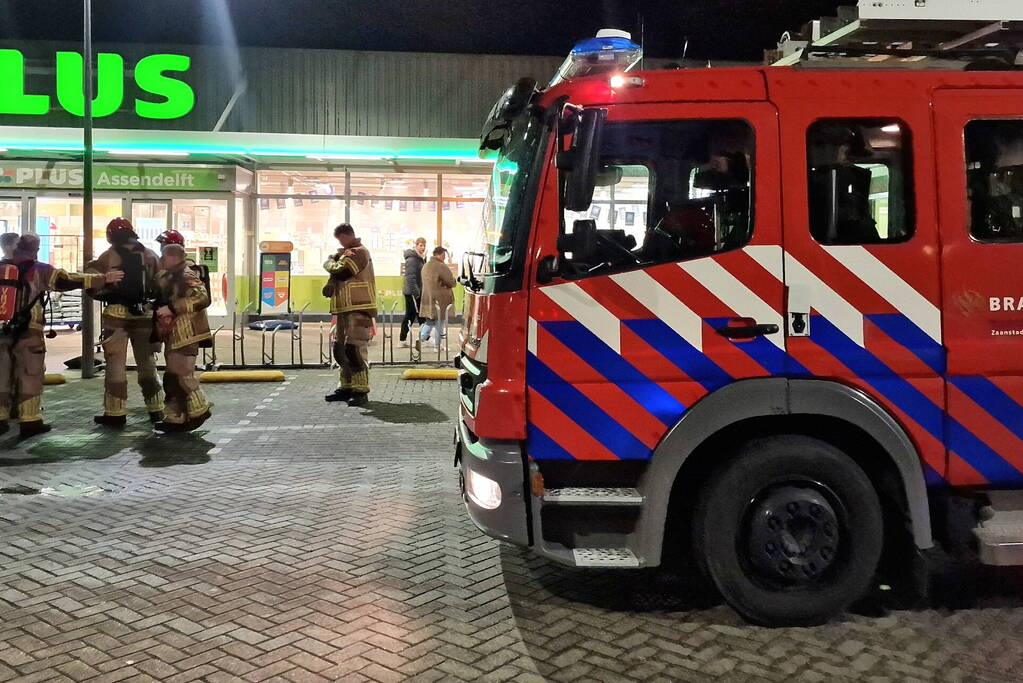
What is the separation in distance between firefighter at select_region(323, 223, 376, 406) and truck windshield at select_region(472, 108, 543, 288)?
578 cm

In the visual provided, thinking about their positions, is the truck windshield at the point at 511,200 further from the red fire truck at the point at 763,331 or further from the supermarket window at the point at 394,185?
the supermarket window at the point at 394,185

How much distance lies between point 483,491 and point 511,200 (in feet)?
4.69

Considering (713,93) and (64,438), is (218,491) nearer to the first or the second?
(64,438)

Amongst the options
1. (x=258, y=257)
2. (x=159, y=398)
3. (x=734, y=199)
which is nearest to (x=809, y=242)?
(x=734, y=199)

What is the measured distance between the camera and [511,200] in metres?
4.66

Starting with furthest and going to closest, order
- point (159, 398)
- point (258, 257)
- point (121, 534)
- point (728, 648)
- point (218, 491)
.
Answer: point (258, 257) < point (159, 398) < point (218, 491) < point (121, 534) < point (728, 648)

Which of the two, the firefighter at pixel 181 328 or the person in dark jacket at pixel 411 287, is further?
the person in dark jacket at pixel 411 287

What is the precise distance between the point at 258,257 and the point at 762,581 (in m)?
18.5

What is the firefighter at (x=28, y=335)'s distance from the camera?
8750mm

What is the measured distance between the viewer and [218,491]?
278 inches

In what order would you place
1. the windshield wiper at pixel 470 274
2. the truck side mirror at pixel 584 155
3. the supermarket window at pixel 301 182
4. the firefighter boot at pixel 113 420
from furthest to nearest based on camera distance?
the supermarket window at pixel 301 182 < the firefighter boot at pixel 113 420 < the windshield wiper at pixel 470 274 < the truck side mirror at pixel 584 155

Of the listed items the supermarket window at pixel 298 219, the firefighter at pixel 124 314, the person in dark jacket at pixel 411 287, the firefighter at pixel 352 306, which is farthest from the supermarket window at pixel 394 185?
the firefighter at pixel 124 314

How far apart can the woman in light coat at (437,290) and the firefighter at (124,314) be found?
19.5ft

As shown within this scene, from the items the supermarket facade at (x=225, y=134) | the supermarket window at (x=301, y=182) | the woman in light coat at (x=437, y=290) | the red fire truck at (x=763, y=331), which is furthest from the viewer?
the supermarket window at (x=301, y=182)
